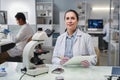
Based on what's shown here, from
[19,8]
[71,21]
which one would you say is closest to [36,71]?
[71,21]

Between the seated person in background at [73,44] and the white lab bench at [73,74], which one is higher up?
the seated person in background at [73,44]

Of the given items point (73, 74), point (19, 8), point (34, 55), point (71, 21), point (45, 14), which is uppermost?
point (19, 8)

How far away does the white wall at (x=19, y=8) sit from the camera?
776 centimetres

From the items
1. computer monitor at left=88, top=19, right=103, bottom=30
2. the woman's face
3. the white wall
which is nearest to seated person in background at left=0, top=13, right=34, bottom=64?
the woman's face

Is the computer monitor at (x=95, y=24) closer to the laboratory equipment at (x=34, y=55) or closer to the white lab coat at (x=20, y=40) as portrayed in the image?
the white lab coat at (x=20, y=40)

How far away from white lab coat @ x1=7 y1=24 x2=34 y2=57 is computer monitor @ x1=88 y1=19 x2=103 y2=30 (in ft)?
14.7

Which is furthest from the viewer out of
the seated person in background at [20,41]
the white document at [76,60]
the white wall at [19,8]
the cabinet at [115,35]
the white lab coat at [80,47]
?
the white wall at [19,8]

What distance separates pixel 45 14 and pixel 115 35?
4377 mm

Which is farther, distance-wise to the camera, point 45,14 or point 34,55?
point 45,14

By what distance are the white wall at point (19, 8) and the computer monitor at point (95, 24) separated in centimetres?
219

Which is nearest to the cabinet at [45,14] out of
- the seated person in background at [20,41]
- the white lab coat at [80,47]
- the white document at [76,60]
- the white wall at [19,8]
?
the white wall at [19,8]

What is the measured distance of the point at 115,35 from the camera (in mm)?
3855

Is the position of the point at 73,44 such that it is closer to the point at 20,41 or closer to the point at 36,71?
the point at 36,71

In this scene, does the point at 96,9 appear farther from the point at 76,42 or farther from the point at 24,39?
the point at 76,42
